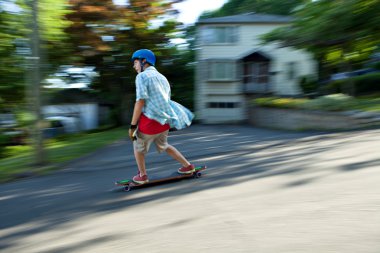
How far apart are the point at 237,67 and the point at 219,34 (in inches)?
102

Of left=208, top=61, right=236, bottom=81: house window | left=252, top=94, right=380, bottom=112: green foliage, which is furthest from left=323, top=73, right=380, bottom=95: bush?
left=252, top=94, right=380, bottom=112: green foliage

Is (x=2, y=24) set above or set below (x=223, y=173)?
above

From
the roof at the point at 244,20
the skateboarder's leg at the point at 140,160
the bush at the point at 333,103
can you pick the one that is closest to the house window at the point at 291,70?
the roof at the point at 244,20

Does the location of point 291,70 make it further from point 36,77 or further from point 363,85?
point 36,77

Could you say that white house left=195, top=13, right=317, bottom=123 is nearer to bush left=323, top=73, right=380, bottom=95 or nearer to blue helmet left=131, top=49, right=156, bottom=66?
bush left=323, top=73, right=380, bottom=95

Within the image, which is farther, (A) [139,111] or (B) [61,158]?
(B) [61,158]

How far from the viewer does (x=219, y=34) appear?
1111 inches

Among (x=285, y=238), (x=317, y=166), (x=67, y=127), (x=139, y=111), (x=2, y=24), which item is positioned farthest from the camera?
(x=67, y=127)

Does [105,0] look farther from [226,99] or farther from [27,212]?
[27,212]

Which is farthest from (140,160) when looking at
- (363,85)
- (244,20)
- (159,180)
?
(244,20)

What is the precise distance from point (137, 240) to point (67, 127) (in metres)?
25.0

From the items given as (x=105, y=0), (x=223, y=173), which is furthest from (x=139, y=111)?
(x=105, y=0)

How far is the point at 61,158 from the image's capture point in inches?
379

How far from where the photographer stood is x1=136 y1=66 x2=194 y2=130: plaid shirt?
5227mm
